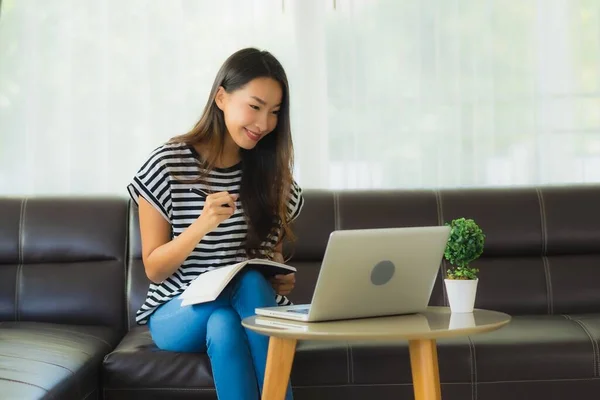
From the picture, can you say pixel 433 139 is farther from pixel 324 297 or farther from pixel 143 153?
pixel 324 297

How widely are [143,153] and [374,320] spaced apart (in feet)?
5.62

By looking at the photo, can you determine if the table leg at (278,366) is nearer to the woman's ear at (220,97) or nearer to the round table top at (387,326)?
the round table top at (387,326)

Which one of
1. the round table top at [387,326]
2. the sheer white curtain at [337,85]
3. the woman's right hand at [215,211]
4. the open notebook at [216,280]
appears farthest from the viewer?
the sheer white curtain at [337,85]

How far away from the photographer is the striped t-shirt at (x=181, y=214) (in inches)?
88.0

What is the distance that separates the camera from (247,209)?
2.31 m

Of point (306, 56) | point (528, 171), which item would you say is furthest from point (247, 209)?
→ point (528, 171)

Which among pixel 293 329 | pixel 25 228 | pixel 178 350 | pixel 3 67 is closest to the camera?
pixel 293 329

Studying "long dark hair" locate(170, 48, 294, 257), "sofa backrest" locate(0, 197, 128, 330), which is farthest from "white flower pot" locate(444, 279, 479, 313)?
"sofa backrest" locate(0, 197, 128, 330)

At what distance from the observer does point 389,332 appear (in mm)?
1548

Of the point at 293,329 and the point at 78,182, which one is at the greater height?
the point at 78,182

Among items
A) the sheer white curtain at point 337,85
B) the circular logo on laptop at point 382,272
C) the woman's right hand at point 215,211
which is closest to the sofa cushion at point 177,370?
the woman's right hand at point 215,211

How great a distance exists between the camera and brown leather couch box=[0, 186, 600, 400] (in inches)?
89.4

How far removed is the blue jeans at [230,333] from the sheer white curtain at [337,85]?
1.21 m

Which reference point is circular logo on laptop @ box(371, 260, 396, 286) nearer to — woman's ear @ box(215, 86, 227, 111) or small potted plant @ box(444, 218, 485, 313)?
small potted plant @ box(444, 218, 485, 313)
